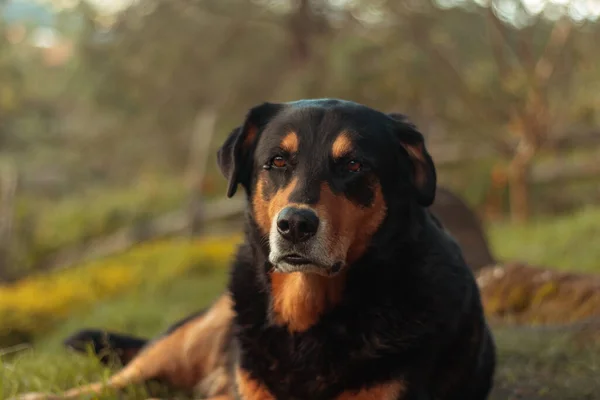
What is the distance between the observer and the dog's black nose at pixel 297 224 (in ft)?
10.6

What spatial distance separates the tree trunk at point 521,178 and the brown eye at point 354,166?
15.0m

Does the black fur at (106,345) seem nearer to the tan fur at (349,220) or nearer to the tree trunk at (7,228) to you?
the tan fur at (349,220)

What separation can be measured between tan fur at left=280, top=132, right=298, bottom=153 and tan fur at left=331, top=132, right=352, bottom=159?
0.59 ft

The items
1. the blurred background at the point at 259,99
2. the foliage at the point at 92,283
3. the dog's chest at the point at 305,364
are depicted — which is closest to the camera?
the dog's chest at the point at 305,364

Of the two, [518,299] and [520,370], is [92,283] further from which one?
[520,370]

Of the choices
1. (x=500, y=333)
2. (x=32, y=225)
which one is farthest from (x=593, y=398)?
(x=32, y=225)

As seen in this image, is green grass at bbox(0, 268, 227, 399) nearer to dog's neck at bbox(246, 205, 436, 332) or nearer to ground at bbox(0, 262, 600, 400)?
ground at bbox(0, 262, 600, 400)

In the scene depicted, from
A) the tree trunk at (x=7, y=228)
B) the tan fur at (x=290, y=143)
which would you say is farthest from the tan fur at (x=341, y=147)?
the tree trunk at (x=7, y=228)

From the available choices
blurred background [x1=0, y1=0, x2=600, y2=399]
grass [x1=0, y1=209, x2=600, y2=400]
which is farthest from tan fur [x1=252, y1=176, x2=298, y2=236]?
blurred background [x1=0, y1=0, x2=600, y2=399]

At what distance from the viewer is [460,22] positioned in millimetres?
19594

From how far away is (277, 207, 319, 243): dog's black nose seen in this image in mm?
3240

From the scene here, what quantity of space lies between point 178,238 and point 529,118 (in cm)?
844

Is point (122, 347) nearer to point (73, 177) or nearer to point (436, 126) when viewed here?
point (436, 126)

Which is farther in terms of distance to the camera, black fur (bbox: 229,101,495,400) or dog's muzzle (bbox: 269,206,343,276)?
black fur (bbox: 229,101,495,400)
